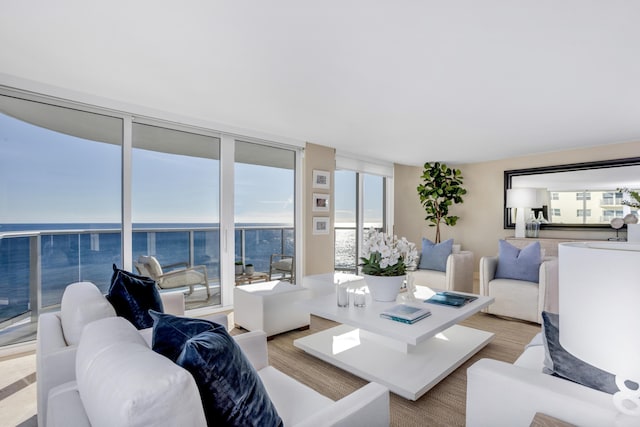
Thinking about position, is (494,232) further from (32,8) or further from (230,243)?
(32,8)

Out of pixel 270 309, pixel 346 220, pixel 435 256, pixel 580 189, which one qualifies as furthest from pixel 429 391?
pixel 580 189

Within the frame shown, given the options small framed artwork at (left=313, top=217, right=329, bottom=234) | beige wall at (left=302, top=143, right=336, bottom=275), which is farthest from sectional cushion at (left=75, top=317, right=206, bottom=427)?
small framed artwork at (left=313, top=217, right=329, bottom=234)

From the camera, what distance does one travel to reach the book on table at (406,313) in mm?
2260

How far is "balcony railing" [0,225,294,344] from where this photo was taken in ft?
9.39

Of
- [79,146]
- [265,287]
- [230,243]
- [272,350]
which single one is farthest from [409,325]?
[79,146]

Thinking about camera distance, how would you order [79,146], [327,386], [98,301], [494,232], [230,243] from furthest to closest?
1. [494,232]
2. [230,243]
3. [79,146]
4. [327,386]
5. [98,301]

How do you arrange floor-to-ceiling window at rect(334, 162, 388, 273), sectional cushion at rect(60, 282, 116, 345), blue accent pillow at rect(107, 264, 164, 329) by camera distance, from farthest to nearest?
floor-to-ceiling window at rect(334, 162, 388, 273) < blue accent pillow at rect(107, 264, 164, 329) < sectional cushion at rect(60, 282, 116, 345)

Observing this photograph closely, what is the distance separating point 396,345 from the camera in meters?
2.49

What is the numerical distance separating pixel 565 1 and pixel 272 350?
3.02 m

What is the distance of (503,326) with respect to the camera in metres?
3.41

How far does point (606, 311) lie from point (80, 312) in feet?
6.26

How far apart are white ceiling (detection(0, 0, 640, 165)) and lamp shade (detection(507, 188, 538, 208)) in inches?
59.8

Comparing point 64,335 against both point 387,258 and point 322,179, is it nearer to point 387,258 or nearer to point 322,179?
point 387,258

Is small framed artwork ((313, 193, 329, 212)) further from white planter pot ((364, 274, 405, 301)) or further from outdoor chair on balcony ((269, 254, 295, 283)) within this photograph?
white planter pot ((364, 274, 405, 301))
